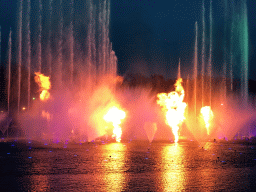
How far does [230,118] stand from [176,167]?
1678 inches

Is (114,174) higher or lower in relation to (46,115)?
lower

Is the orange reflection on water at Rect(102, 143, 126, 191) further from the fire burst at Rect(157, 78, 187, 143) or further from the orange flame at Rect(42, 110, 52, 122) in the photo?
the fire burst at Rect(157, 78, 187, 143)

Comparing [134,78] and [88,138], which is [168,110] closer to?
Result: [88,138]

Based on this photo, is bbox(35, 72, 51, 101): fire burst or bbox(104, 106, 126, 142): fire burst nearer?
bbox(104, 106, 126, 142): fire burst

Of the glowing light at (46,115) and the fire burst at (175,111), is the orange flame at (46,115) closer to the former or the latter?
the glowing light at (46,115)

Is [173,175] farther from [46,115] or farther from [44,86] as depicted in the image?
[44,86]

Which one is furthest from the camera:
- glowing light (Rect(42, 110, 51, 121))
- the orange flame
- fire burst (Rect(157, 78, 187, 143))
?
fire burst (Rect(157, 78, 187, 143))

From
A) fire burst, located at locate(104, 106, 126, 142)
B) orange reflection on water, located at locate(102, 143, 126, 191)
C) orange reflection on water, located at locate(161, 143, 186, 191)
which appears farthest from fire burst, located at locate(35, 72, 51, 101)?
orange reflection on water, located at locate(161, 143, 186, 191)


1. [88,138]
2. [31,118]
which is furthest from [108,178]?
[31,118]

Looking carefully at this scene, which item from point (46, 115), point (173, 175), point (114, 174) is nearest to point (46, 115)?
point (46, 115)

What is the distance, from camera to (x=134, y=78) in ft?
264

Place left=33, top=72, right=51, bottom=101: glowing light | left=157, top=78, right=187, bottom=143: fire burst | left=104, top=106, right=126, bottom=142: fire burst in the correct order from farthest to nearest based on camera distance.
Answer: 1. left=157, top=78, right=187, bottom=143: fire burst
2. left=33, top=72, right=51, bottom=101: glowing light
3. left=104, top=106, right=126, bottom=142: fire burst

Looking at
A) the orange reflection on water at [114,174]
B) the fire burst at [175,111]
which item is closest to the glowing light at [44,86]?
the fire burst at [175,111]

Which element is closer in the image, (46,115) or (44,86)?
(46,115)
